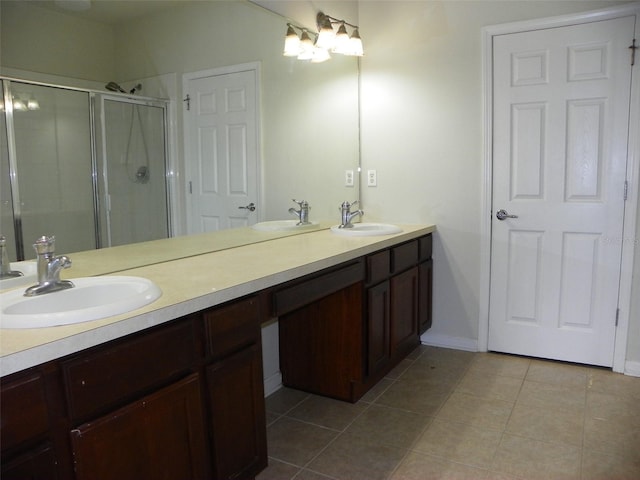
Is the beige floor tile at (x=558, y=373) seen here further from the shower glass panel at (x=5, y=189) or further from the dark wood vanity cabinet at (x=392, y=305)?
the shower glass panel at (x=5, y=189)

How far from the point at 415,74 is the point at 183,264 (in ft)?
6.81

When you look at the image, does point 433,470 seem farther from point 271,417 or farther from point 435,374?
point 435,374

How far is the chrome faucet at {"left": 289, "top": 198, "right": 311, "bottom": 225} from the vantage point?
2846mm

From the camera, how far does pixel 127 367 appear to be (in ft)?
3.97

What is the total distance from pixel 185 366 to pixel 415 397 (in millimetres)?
1543

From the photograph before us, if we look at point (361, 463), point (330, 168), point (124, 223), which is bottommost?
point (361, 463)

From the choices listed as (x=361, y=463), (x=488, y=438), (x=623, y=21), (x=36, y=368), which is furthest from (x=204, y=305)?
(x=623, y=21)

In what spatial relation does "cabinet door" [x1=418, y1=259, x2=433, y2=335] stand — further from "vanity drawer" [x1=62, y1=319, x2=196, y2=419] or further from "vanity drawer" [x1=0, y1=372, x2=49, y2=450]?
"vanity drawer" [x1=0, y1=372, x2=49, y2=450]

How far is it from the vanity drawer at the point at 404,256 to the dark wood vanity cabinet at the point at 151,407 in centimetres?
122

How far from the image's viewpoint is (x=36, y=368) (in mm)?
1026

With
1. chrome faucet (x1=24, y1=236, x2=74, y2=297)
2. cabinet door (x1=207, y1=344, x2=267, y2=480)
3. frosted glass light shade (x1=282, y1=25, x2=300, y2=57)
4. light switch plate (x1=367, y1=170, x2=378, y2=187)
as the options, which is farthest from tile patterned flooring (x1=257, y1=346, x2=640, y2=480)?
frosted glass light shade (x1=282, y1=25, x2=300, y2=57)

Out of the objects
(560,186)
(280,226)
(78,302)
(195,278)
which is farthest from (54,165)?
(560,186)

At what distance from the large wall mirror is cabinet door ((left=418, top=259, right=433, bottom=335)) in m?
0.66

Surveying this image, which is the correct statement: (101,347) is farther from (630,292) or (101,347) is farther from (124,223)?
(630,292)
